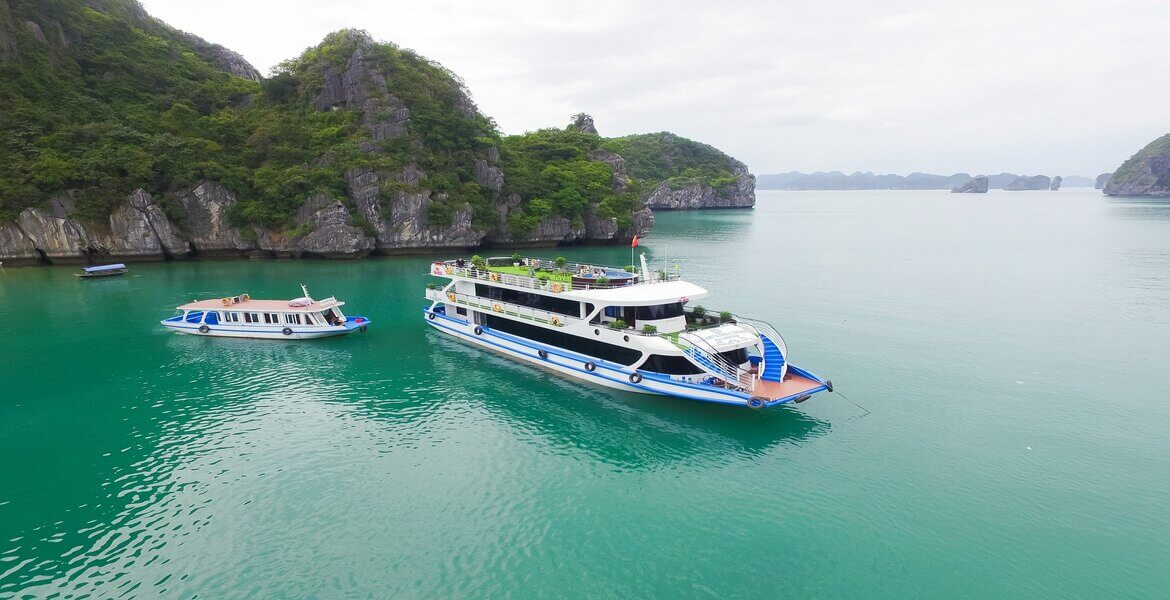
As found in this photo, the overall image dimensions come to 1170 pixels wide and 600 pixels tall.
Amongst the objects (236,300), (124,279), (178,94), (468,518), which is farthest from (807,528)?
(178,94)

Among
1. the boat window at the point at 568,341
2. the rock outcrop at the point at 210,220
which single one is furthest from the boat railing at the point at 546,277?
the rock outcrop at the point at 210,220

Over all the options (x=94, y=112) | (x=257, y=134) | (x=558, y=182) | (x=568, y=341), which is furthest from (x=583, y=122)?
(x=568, y=341)

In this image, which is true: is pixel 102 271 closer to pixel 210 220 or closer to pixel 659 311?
pixel 210 220

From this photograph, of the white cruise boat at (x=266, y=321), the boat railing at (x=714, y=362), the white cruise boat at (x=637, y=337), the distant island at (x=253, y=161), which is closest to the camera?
the boat railing at (x=714, y=362)

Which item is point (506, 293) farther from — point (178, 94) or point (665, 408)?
point (178, 94)

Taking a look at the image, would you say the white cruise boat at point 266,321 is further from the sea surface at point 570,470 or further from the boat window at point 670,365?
the boat window at point 670,365

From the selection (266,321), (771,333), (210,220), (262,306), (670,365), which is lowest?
(670,365)
